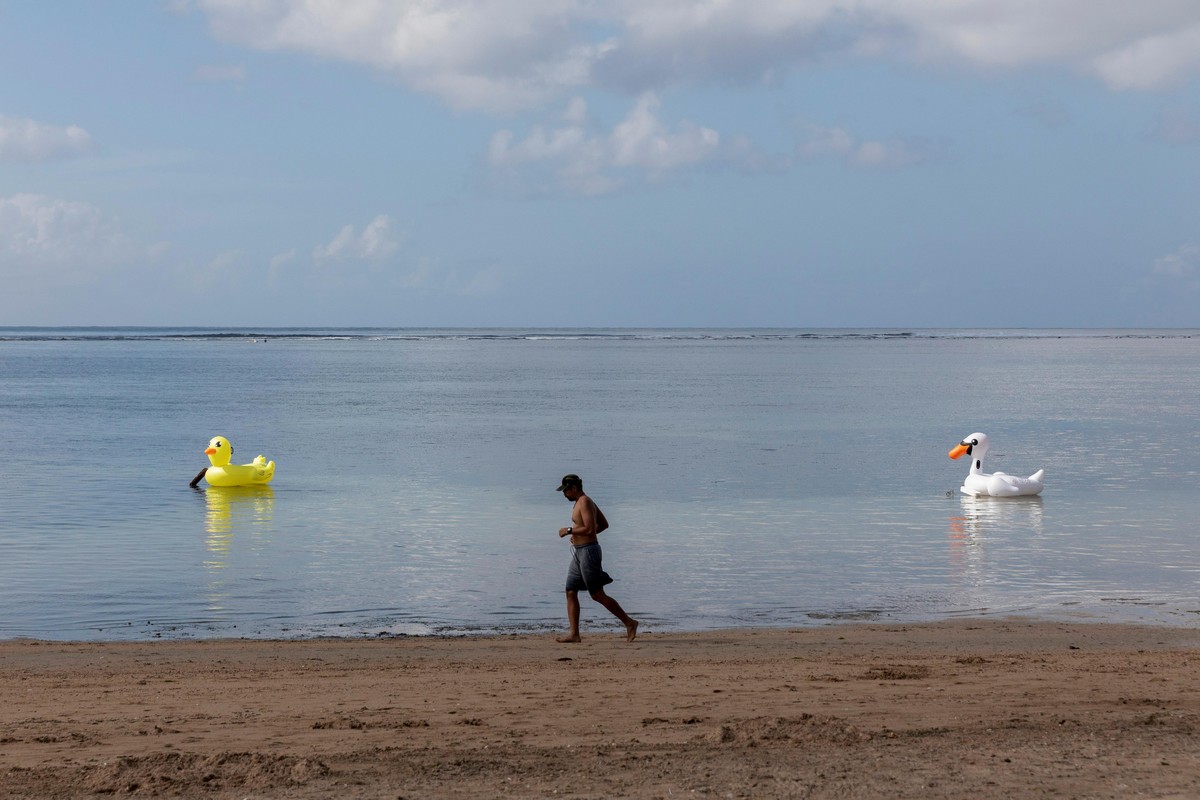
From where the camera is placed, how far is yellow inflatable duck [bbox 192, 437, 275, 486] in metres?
23.0

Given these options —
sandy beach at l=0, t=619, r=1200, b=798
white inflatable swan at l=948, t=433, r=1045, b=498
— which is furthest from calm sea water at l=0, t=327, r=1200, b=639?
sandy beach at l=0, t=619, r=1200, b=798

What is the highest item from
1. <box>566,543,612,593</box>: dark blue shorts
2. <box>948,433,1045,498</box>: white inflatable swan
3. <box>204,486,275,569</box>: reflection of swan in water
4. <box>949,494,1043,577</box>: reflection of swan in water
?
<box>566,543,612,593</box>: dark blue shorts

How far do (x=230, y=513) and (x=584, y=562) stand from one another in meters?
10.4

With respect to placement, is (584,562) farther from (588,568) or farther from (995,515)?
(995,515)

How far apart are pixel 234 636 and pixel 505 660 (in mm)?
3059

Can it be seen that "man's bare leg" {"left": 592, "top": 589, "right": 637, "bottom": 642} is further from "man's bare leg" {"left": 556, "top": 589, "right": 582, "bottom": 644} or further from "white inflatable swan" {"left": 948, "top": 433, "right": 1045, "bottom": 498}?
"white inflatable swan" {"left": 948, "top": 433, "right": 1045, "bottom": 498}

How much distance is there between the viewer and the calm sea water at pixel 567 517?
13.3m


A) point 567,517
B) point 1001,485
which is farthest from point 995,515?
point 567,517

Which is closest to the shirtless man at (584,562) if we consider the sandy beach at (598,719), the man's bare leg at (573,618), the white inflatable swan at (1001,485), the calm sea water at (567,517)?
the man's bare leg at (573,618)

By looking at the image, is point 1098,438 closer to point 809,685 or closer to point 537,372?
point 809,685

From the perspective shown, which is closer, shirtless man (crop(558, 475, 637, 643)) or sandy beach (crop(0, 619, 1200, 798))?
sandy beach (crop(0, 619, 1200, 798))

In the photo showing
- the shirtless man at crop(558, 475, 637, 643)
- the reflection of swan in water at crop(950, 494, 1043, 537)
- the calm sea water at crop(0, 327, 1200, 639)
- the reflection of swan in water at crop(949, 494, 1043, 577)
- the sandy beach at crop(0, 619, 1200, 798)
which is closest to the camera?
the sandy beach at crop(0, 619, 1200, 798)

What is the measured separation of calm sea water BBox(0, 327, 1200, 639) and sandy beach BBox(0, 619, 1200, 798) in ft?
6.04

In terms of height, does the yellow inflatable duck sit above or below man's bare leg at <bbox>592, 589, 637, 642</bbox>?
above
